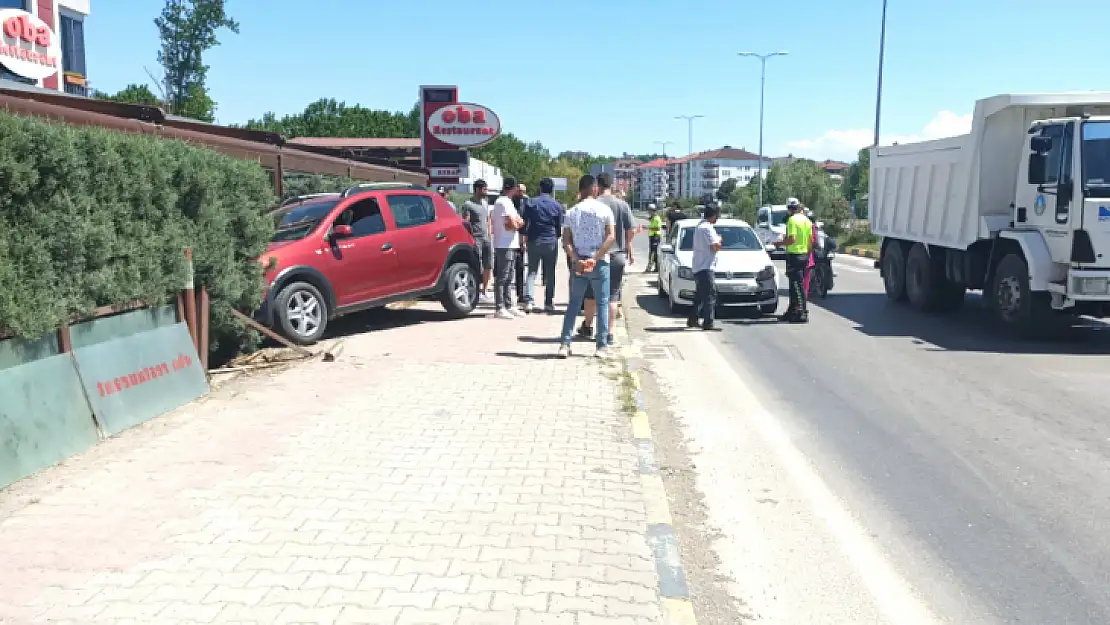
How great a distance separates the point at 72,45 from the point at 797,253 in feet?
82.3

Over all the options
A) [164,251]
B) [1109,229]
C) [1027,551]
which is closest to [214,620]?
[1027,551]

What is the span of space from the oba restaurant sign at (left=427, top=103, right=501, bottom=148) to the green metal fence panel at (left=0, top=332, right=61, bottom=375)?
13.5 meters

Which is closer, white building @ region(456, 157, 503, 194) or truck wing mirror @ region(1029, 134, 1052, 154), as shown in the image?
truck wing mirror @ region(1029, 134, 1052, 154)

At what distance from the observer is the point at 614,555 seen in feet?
14.5

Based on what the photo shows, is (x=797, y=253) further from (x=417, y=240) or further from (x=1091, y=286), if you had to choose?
(x=417, y=240)

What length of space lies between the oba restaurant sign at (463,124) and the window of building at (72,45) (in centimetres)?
1476

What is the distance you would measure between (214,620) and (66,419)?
2.91 meters

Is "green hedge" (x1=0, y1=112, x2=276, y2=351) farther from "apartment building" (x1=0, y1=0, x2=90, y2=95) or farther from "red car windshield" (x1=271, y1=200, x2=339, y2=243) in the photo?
"apartment building" (x1=0, y1=0, x2=90, y2=95)

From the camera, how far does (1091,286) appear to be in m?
10.6

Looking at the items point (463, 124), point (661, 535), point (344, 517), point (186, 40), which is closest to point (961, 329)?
point (661, 535)

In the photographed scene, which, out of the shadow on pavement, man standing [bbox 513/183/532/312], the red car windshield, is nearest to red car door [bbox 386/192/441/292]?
the red car windshield

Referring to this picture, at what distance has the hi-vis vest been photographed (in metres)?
13.2

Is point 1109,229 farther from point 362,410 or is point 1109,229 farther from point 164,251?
point 164,251

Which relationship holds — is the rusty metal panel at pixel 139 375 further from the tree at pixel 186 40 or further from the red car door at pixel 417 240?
the tree at pixel 186 40
